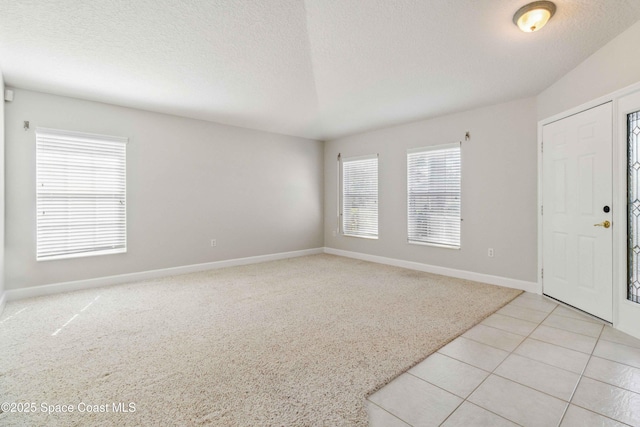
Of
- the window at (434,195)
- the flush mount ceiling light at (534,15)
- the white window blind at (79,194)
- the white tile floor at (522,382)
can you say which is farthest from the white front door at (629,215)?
the white window blind at (79,194)

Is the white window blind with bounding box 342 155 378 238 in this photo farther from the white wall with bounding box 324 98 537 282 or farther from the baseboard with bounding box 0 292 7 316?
the baseboard with bounding box 0 292 7 316

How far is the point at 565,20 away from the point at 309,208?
4.91 metres

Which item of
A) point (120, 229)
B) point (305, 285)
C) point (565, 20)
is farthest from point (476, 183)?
point (120, 229)

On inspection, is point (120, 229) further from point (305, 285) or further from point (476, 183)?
point (476, 183)

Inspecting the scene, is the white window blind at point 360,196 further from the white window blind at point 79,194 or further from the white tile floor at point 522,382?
the white window blind at point 79,194

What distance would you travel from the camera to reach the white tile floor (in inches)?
64.1

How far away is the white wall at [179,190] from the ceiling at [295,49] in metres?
0.39

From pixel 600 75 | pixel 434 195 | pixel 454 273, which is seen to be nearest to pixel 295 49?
pixel 600 75

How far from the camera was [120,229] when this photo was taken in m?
4.31

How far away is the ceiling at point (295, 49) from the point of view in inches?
86.2

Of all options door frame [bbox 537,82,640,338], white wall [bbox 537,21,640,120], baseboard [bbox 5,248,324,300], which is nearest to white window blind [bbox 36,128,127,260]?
baseboard [bbox 5,248,324,300]

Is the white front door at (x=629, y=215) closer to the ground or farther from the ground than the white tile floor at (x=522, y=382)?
farther from the ground

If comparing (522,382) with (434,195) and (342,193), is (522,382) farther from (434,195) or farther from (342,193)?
(342,193)

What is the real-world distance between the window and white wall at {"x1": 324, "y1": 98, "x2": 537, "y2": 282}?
113 millimetres
